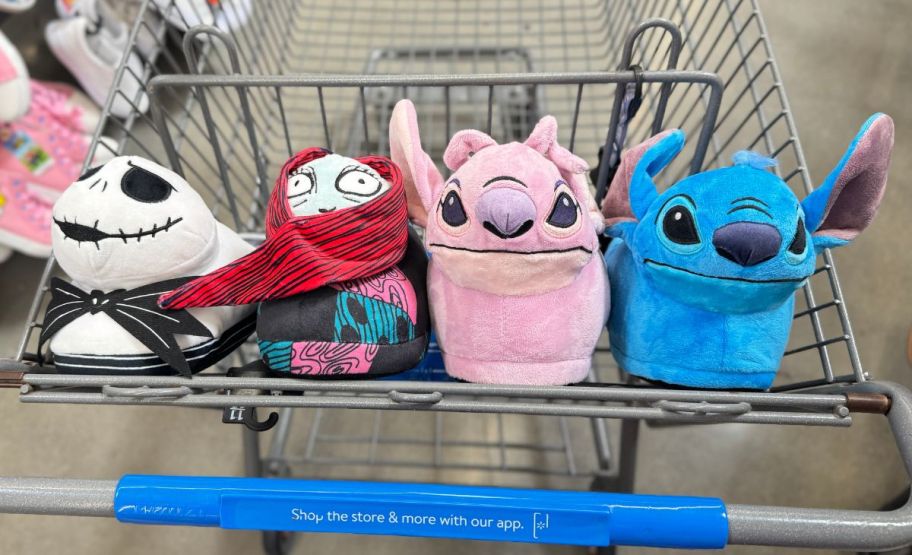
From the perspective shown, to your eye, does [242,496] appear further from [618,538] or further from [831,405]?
[831,405]

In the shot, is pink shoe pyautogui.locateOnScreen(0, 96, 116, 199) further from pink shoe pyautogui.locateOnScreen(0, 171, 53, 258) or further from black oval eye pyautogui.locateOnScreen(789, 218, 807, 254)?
black oval eye pyautogui.locateOnScreen(789, 218, 807, 254)

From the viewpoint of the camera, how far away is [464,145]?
553 mm

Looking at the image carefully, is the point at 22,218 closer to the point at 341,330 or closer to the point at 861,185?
the point at 341,330

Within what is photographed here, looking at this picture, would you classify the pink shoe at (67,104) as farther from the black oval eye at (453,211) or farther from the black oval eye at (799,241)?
the black oval eye at (799,241)

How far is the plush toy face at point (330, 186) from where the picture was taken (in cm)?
52

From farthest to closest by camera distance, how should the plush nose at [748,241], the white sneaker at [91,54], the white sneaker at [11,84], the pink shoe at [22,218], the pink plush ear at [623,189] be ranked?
the white sneaker at [91,54]
the pink shoe at [22,218]
the white sneaker at [11,84]
the pink plush ear at [623,189]
the plush nose at [748,241]

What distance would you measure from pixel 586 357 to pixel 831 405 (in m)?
0.20

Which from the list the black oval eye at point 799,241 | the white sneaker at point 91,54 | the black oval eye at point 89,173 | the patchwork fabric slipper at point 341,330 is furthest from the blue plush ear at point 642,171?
the white sneaker at point 91,54

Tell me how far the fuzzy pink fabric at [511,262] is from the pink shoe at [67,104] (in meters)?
1.14

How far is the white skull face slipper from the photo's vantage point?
496 millimetres

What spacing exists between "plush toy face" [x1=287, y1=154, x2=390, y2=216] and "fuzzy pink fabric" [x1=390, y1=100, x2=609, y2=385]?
46 millimetres

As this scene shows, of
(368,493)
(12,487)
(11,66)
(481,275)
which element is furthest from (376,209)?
(11,66)

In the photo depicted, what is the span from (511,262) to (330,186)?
0.18 metres

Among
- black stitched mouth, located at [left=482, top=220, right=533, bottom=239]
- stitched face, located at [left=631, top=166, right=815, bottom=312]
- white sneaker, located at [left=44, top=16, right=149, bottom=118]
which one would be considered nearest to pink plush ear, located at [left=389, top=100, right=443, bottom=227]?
black stitched mouth, located at [left=482, top=220, right=533, bottom=239]
